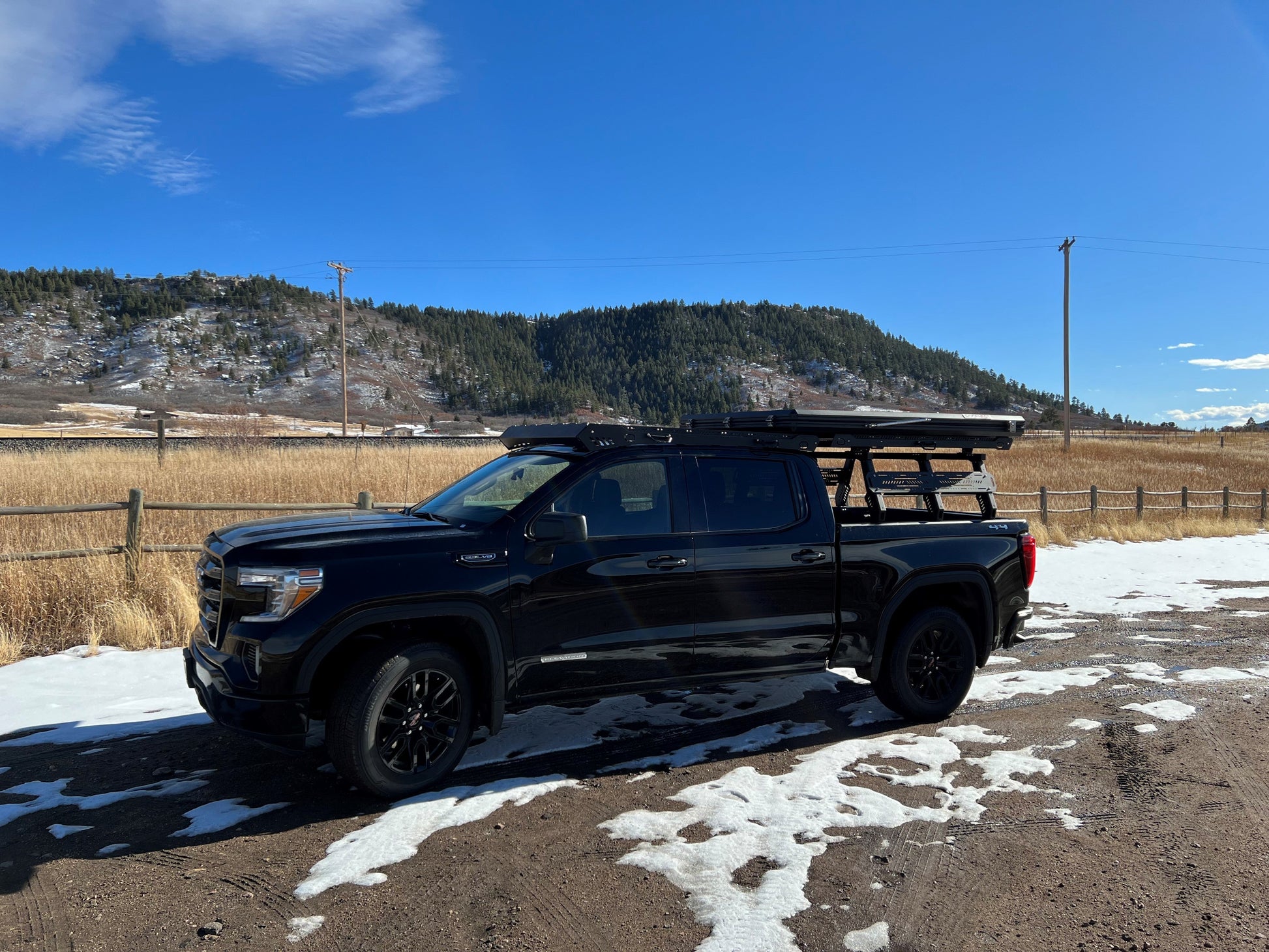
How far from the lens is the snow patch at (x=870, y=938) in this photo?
9.33 feet

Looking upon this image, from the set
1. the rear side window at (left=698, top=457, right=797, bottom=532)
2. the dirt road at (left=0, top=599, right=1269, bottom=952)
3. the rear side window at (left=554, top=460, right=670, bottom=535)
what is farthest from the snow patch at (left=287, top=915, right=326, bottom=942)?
the rear side window at (left=698, top=457, right=797, bottom=532)

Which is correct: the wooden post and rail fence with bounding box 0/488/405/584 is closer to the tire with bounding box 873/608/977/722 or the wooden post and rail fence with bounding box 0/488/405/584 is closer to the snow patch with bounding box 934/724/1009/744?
the tire with bounding box 873/608/977/722

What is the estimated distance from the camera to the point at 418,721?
160 inches

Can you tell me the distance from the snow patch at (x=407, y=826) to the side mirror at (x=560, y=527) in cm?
132

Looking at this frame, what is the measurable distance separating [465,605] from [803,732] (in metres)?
2.41

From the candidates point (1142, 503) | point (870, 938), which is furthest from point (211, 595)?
point (1142, 503)

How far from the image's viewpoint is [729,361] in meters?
174

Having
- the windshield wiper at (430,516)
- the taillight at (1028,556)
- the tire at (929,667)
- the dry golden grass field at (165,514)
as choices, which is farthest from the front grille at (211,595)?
the taillight at (1028,556)

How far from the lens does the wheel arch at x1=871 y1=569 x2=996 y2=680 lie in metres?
5.25

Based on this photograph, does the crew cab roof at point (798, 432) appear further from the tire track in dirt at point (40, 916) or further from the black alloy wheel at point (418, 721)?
the tire track in dirt at point (40, 916)

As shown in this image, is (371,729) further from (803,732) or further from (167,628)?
(167,628)

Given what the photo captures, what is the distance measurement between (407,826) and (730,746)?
1976mm

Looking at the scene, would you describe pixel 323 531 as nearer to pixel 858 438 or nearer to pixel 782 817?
pixel 782 817

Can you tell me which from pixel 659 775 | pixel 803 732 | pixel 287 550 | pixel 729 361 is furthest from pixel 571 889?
pixel 729 361
